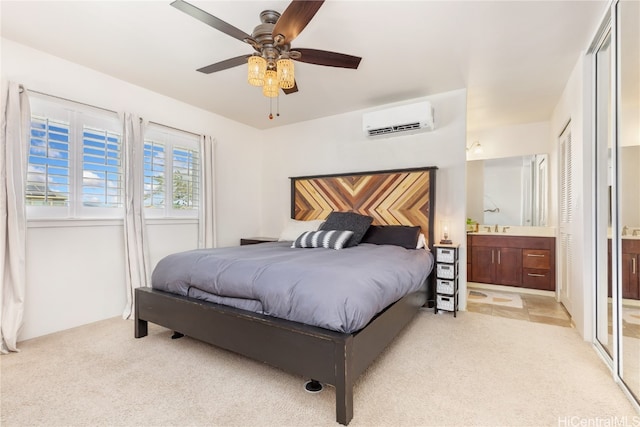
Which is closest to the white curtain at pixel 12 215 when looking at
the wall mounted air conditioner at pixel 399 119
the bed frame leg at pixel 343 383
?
the bed frame leg at pixel 343 383

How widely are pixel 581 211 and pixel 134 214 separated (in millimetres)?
4203

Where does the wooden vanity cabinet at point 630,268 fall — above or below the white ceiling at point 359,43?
below

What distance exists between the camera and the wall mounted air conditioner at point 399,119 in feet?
11.6

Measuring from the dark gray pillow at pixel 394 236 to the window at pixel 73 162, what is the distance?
108 inches

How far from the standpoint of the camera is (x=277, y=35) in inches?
75.7

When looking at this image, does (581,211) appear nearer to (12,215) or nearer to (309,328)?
(309,328)

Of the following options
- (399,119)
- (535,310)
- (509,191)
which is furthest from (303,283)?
(509,191)

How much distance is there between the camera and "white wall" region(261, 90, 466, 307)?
3.63m

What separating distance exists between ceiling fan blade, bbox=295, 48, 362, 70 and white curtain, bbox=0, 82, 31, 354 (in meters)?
2.39

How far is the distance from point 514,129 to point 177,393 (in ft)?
17.5

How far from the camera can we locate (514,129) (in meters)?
4.79

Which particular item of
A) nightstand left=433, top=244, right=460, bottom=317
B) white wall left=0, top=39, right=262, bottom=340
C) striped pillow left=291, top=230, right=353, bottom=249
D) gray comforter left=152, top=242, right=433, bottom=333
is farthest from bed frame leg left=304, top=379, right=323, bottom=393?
white wall left=0, top=39, right=262, bottom=340

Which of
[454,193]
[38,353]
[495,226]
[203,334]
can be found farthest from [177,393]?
[495,226]

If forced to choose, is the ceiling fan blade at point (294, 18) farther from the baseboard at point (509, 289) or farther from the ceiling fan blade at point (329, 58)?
the baseboard at point (509, 289)
